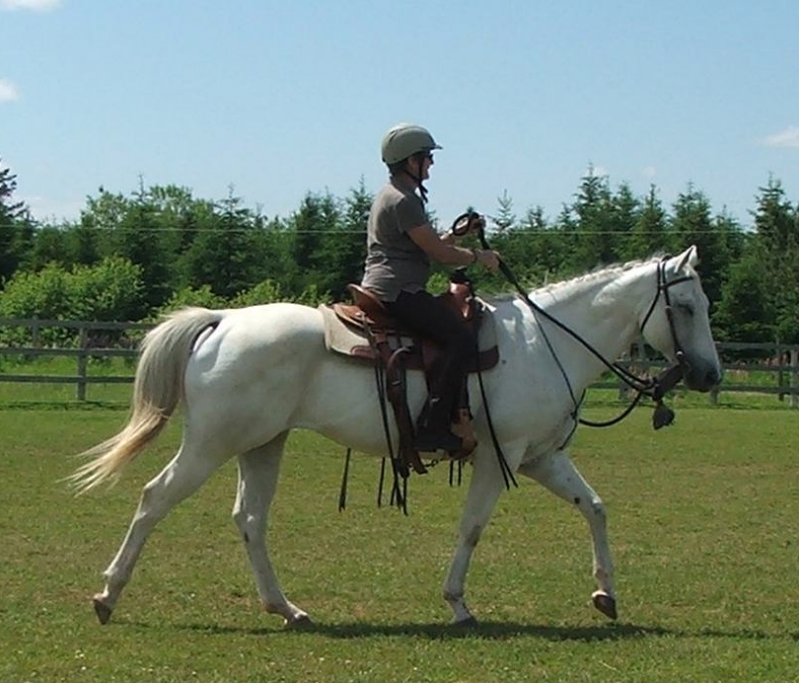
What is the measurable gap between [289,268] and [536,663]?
1858 inches

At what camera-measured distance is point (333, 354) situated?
814cm

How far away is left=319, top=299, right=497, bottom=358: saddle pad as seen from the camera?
8102mm

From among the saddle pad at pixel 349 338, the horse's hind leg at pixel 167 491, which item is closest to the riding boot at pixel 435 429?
the saddle pad at pixel 349 338

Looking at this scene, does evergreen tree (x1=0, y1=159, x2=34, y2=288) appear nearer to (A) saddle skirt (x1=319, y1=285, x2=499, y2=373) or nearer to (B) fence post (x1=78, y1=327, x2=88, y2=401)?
(B) fence post (x1=78, y1=327, x2=88, y2=401)

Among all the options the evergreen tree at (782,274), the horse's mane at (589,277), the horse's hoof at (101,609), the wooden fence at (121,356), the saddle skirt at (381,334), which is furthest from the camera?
the evergreen tree at (782,274)

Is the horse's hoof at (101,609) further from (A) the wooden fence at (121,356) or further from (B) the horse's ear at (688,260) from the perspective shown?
(A) the wooden fence at (121,356)

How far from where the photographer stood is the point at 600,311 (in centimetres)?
873

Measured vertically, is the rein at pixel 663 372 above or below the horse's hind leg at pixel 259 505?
above

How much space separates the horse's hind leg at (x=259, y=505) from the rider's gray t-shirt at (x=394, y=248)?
1170 mm

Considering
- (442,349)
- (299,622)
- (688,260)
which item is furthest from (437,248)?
(299,622)

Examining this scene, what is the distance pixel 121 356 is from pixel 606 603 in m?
21.4

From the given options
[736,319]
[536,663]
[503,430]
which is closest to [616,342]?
[503,430]

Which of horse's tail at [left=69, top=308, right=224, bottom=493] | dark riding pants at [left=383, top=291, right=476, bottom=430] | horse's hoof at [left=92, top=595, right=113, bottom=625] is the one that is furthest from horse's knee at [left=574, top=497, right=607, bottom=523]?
horse's hoof at [left=92, top=595, right=113, bottom=625]

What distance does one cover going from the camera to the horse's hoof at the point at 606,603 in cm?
827
